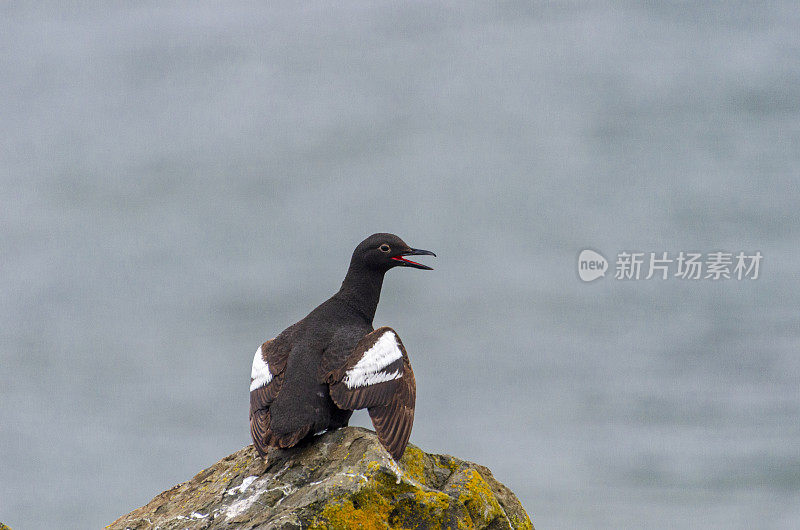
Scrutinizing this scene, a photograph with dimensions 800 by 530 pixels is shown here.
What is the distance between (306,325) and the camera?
12227mm

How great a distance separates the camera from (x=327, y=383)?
36.2ft

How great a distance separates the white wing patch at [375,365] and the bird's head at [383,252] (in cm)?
181

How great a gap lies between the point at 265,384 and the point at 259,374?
276 mm

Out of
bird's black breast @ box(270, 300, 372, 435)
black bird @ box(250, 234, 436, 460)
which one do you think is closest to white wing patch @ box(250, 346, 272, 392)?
black bird @ box(250, 234, 436, 460)

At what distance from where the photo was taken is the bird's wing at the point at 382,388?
35.0 feet

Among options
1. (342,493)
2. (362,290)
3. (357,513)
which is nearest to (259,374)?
(362,290)

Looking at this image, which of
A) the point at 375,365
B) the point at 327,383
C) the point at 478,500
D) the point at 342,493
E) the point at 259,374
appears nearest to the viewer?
the point at 342,493

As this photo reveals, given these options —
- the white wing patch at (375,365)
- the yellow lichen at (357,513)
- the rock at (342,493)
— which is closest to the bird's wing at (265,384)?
the rock at (342,493)

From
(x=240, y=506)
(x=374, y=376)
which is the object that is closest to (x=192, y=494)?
(x=240, y=506)

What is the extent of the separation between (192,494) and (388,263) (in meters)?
4.46

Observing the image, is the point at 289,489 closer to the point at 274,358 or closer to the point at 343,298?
the point at 274,358

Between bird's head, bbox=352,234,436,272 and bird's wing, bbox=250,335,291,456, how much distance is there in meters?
1.93

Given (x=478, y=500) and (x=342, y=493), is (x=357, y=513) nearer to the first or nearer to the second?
(x=342, y=493)

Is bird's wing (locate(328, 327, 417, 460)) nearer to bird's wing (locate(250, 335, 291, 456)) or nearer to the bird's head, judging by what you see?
bird's wing (locate(250, 335, 291, 456))
